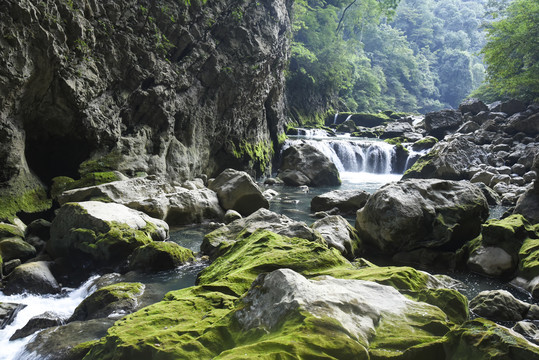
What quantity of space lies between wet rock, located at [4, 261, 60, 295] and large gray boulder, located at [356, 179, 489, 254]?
21.4ft

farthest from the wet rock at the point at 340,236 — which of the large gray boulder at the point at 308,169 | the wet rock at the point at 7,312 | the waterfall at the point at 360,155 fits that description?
the waterfall at the point at 360,155

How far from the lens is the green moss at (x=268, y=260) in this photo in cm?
492

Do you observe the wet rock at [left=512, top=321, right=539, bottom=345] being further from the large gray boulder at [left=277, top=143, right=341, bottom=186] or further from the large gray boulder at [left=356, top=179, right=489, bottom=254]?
the large gray boulder at [left=277, top=143, right=341, bottom=186]

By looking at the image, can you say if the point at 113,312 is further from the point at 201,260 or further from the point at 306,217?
the point at 306,217

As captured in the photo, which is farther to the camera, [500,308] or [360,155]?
[360,155]

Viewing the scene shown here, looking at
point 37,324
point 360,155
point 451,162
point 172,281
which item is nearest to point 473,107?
point 360,155

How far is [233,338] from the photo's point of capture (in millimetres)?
3014

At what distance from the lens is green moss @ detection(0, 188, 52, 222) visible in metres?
8.66

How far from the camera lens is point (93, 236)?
24.1 ft

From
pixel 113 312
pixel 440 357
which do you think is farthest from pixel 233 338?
pixel 113 312

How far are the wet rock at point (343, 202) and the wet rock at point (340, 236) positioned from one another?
13.5ft

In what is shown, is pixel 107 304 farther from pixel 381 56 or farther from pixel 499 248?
pixel 381 56

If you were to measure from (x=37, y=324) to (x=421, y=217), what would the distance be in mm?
7325

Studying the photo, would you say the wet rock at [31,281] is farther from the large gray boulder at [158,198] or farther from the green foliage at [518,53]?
the green foliage at [518,53]
